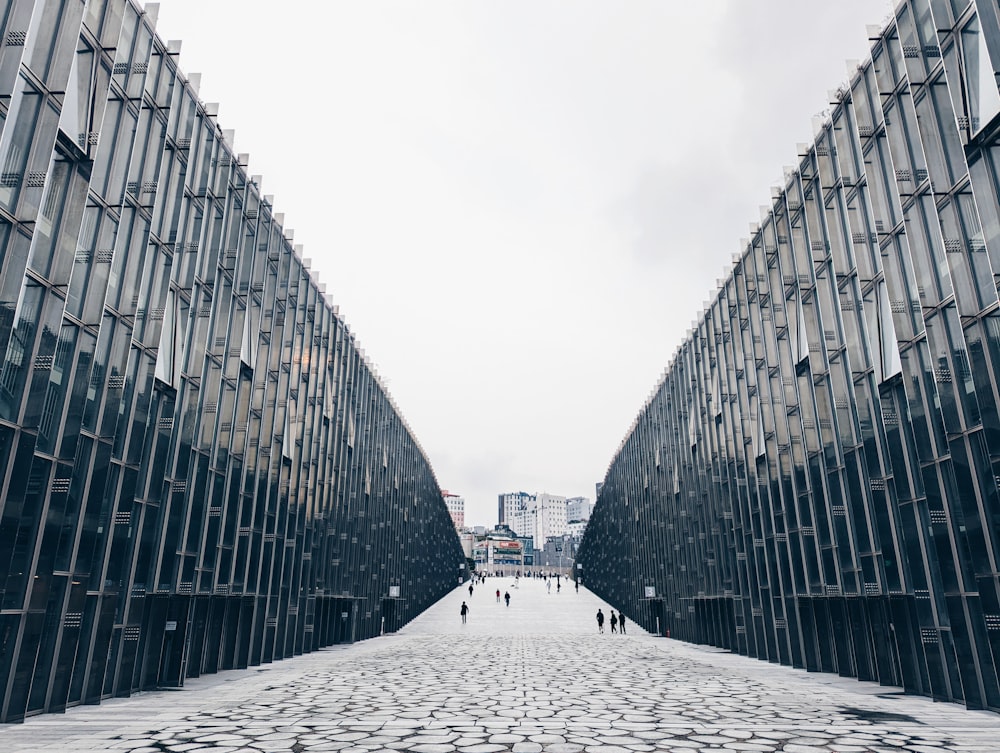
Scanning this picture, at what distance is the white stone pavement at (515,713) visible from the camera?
12.2 meters

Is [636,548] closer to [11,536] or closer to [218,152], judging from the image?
[218,152]

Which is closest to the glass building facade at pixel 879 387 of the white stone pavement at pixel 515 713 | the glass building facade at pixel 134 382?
the white stone pavement at pixel 515 713

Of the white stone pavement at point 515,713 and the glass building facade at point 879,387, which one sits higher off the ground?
the glass building facade at point 879,387

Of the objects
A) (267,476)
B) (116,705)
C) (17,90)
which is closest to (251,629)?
(267,476)

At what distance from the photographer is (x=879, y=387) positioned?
21.0 metres

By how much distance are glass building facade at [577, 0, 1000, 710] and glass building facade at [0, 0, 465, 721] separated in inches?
834

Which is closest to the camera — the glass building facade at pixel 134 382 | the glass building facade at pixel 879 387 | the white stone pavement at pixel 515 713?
the white stone pavement at pixel 515 713

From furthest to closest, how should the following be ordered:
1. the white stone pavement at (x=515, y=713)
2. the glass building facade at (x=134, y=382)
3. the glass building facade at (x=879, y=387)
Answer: the glass building facade at (x=879, y=387) → the glass building facade at (x=134, y=382) → the white stone pavement at (x=515, y=713)

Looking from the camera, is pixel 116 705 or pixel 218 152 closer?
pixel 116 705

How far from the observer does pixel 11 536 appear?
1411 cm

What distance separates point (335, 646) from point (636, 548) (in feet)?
104

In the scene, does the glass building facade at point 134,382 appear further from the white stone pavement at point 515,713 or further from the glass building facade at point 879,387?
the glass building facade at point 879,387

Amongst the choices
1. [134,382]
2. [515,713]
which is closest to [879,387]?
[515,713]

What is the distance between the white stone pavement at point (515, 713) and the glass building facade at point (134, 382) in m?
2.08
